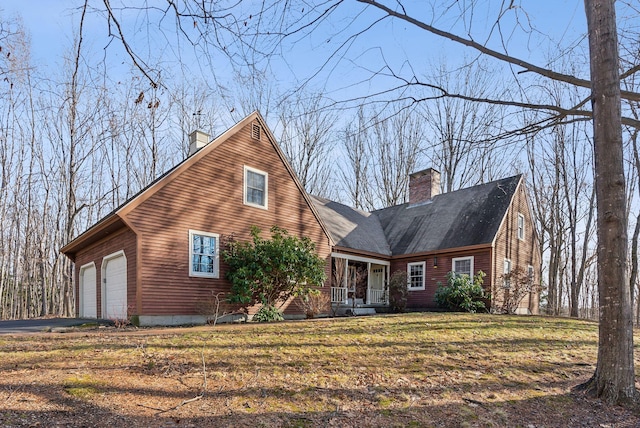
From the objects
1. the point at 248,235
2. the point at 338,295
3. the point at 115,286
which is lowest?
the point at 338,295

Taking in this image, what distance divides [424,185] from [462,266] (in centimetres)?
585

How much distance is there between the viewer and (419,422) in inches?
163

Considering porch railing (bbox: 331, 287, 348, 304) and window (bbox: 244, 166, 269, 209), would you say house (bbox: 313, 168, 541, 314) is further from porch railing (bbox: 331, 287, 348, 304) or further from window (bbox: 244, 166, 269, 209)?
window (bbox: 244, 166, 269, 209)

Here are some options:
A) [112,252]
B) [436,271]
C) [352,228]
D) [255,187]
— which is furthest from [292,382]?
[352,228]

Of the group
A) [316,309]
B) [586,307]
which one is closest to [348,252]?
[316,309]

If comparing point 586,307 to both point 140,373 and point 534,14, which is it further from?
point 140,373

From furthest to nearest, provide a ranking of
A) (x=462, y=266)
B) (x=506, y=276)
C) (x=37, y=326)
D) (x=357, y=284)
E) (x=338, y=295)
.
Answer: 1. (x=357, y=284)
2. (x=462, y=266)
3. (x=338, y=295)
4. (x=506, y=276)
5. (x=37, y=326)

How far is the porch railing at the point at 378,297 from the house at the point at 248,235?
0.05 m

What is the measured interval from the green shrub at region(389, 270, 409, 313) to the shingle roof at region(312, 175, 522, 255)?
1.31 metres

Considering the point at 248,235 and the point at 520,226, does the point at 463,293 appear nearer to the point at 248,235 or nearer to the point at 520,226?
the point at 520,226

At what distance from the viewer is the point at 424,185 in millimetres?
20969

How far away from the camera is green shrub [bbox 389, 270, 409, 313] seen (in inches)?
695

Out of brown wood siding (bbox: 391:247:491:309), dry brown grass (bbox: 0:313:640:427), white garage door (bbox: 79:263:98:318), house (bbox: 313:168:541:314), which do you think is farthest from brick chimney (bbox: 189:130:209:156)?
brown wood siding (bbox: 391:247:491:309)

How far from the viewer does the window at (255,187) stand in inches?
513
